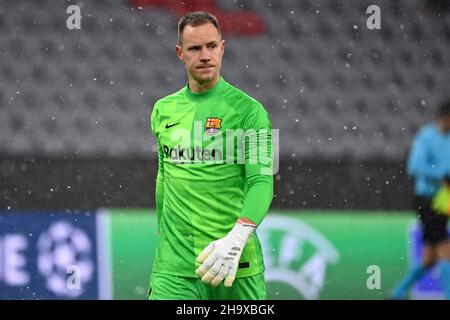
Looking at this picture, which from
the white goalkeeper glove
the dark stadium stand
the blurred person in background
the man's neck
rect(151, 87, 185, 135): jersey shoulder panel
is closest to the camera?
the white goalkeeper glove

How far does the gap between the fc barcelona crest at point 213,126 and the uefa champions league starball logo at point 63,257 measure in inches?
96.5

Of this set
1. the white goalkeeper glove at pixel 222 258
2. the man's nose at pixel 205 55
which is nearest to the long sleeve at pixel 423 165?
the man's nose at pixel 205 55

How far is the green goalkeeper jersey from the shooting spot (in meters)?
3.90

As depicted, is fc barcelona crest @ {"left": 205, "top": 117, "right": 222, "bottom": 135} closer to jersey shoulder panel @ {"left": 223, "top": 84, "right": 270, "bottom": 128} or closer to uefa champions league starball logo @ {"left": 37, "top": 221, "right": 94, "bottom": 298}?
jersey shoulder panel @ {"left": 223, "top": 84, "right": 270, "bottom": 128}

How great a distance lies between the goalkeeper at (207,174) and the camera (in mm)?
3893

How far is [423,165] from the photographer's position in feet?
21.6

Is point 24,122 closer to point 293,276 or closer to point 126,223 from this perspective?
point 126,223

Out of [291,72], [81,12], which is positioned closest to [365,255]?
[291,72]

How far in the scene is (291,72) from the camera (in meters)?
7.03

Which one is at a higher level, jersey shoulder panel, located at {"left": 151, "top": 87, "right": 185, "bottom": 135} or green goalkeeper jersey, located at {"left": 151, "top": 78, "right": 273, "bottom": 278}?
jersey shoulder panel, located at {"left": 151, "top": 87, "right": 185, "bottom": 135}

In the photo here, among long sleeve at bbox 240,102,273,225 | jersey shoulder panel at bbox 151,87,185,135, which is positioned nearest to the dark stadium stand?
jersey shoulder panel at bbox 151,87,185,135

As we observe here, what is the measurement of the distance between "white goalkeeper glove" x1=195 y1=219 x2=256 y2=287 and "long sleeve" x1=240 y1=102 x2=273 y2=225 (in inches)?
3.8

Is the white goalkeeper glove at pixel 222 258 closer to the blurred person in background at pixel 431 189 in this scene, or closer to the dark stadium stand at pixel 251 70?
the blurred person in background at pixel 431 189

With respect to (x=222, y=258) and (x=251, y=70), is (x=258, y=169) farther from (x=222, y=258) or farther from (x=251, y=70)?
(x=251, y=70)
